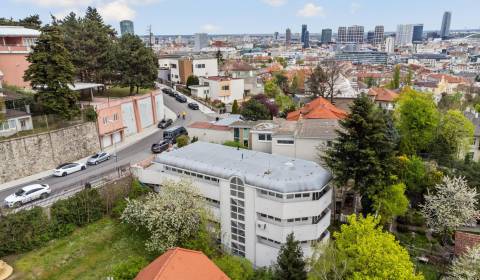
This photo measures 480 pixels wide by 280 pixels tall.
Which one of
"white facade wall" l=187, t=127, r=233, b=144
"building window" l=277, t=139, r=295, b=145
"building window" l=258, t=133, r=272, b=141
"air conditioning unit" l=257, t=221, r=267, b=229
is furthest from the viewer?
"white facade wall" l=187, t=127, r=233, b=144

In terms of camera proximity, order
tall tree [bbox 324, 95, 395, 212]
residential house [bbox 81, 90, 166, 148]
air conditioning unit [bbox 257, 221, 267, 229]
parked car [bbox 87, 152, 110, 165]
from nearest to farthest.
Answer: air conditioning unit [bbox 257, 221, 267, 229] < tall tree [bbox 324, 95, 395, 212] < parked car [bbox 87, 152, 110, 165] < residential house [bbox 81, 90, 166, 148]

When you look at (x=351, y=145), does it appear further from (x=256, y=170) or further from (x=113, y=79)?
(x=113, y=79)

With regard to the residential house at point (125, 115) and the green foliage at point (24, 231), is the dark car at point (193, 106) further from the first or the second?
the green foliage at point (24, 231)

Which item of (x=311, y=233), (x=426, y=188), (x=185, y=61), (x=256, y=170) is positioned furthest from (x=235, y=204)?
(x=185, y=61)

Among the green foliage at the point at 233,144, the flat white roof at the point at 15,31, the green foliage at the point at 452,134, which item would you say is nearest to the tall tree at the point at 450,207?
the green foliage at the point at 452,134

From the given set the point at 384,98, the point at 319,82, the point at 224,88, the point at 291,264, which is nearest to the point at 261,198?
the point at 291,264

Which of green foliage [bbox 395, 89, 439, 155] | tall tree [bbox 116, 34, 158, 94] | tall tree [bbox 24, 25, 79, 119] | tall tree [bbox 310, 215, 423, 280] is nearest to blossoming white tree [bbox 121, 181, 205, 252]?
tall tree [bbox 310, 215, 423, 280]

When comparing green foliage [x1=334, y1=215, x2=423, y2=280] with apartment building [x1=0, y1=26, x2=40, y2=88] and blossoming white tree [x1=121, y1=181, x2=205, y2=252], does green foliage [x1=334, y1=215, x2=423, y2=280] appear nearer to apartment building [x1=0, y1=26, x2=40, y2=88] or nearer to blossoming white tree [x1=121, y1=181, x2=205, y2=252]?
blossoming white tree [x1=121, y1=181, x2=205, y2=252]
